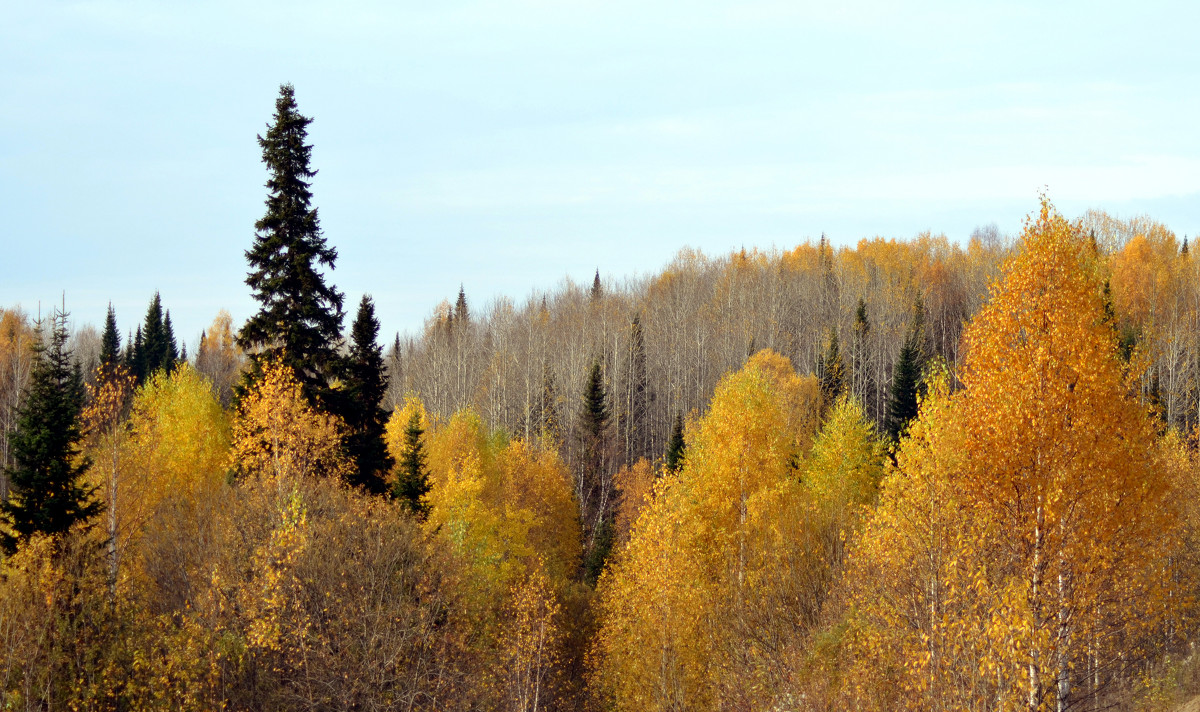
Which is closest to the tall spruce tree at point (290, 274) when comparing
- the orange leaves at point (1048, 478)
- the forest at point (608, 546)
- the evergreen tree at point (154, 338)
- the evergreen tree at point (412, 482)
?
the forest at point (608, 546)

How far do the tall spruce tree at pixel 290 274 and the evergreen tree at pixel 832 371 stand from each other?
59.4 metres

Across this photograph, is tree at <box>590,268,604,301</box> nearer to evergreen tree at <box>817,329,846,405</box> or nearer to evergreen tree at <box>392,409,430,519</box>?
evergreen tree at <box>817,329,846,405</box>

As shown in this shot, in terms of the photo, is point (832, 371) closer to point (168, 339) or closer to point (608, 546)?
point (608, 546)

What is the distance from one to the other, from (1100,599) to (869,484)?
2406 cm

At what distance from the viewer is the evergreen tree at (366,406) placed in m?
32.8

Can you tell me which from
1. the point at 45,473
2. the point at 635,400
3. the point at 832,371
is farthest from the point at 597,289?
the point at 45,473

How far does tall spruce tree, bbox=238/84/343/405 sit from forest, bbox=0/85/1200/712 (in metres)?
0.11

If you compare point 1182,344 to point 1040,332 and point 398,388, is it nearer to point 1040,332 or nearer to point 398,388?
point 1040,332

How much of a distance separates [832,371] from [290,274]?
6358 centimetres

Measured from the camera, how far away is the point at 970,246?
405ft

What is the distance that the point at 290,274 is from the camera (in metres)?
30.7

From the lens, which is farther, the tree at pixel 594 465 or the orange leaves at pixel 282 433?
the tree at pixel 594 465

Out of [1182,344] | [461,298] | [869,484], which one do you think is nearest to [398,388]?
[461,298]

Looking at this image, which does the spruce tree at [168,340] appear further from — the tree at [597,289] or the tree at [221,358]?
the tree at [597,289]
